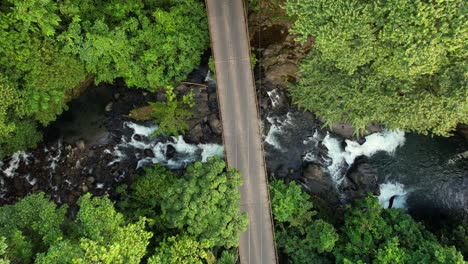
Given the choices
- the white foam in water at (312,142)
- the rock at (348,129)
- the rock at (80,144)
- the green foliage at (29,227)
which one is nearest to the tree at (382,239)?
the white foam in water at (312,142)

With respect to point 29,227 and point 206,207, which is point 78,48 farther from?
point 206,207

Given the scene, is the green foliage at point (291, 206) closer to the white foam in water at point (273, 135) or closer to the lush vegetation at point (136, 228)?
the lush vegetation at point (136, 228)

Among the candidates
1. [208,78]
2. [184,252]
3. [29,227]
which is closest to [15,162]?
[29,227]

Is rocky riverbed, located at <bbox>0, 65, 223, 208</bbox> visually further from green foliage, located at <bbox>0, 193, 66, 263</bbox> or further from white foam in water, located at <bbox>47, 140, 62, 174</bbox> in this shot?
green foliage, located at <bbox>0, 193, 66, 263</bbox>

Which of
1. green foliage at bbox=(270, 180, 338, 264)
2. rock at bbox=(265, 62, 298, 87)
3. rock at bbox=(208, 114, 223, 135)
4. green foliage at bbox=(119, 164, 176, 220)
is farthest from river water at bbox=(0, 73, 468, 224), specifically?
green foliage at bbox=(270, 180, 338, 264)

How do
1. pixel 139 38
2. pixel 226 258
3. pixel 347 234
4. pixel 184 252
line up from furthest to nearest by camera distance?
pixel 347 234 → pixel 139 38 → pixel 226 258 → pixel 184 252

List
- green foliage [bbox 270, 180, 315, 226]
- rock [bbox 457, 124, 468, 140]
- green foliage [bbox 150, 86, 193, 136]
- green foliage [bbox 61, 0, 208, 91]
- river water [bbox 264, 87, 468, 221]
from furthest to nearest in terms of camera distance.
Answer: river water [bbox 264, 87, 468, 221] → rock [bbox 457, 124, 468, 140] → green foliage [bbox 150, 86, 193, 136] → green foliage [bbox 270, 180, 315, 226] → green foliage [bbox 61, 0, 208, 91]
